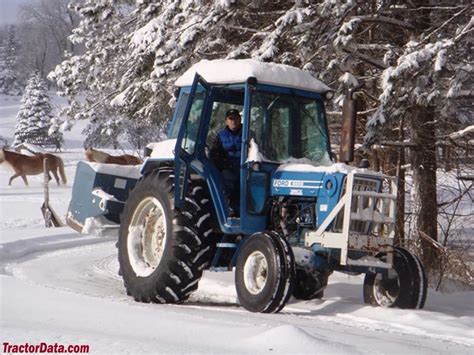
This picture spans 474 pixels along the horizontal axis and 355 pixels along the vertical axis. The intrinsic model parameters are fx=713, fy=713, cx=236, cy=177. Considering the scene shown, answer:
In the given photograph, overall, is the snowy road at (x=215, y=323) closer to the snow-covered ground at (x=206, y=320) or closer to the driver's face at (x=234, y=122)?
the snow-covered ground at (x=206, y=320)

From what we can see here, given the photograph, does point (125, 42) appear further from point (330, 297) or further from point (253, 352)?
point (253, 352)

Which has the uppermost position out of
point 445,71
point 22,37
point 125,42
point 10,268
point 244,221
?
point 22,37

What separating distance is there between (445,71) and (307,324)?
13.5ft

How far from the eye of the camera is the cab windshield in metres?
7.39

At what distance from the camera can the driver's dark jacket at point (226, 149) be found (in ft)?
24.7

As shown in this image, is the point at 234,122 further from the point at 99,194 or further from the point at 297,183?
the point at 99,194

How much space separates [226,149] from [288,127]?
2.31ft

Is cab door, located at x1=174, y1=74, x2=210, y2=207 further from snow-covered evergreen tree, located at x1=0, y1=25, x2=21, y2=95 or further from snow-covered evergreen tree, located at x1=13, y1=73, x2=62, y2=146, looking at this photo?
snow-covered evergreen tree, located at x1=0, y1=25, x2=21, y2=95

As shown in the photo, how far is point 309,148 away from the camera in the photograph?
7.79 meters

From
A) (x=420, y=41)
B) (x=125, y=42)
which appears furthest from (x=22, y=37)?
(x=420, y=41)

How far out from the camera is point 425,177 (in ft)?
34.9

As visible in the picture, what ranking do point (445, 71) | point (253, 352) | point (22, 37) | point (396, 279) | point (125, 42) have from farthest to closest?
1. point (22, 37)
2. point (125, 42)
3. point (445, 71)
4. point (396, 279)
5. point (253, 352)

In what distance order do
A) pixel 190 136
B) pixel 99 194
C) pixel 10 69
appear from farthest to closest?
pixel 10 69
pixel 99 194
pixel 190 136

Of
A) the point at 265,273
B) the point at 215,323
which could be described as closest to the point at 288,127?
the point at 265,273
